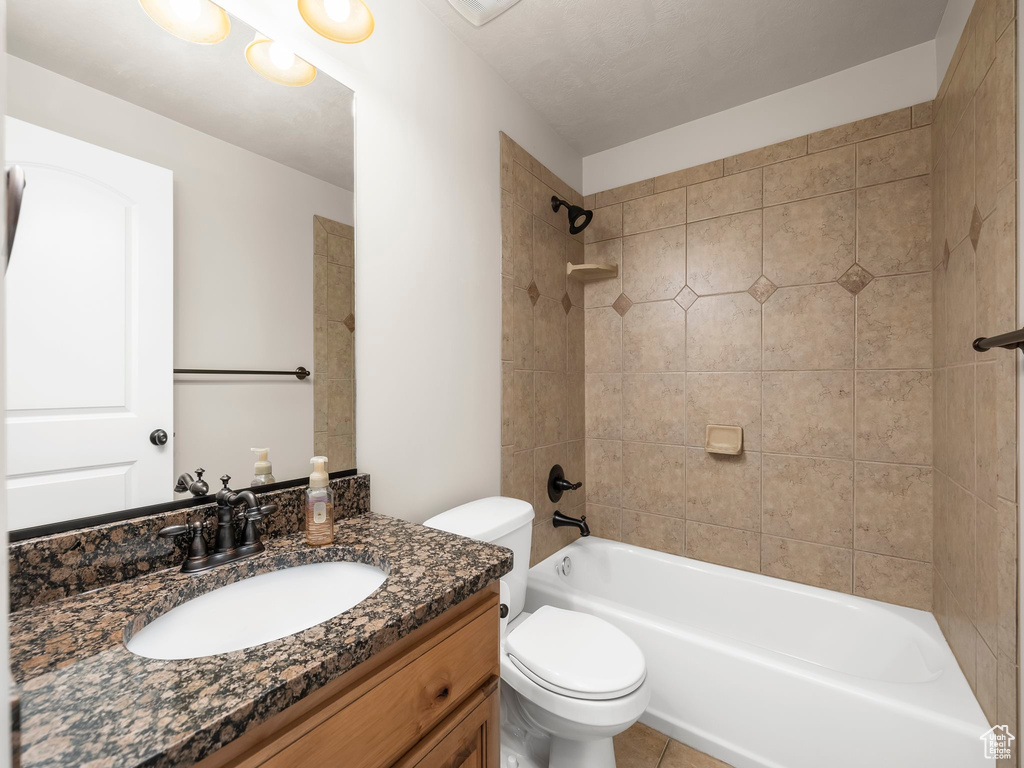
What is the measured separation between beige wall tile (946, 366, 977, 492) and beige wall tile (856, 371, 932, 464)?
0.72 feet

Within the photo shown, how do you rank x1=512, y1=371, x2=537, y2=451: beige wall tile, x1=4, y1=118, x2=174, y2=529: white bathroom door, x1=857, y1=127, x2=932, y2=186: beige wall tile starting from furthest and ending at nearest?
x1=512, y1=371, x2=537, y2=451: beige wall tile, x1=857, y1=127, x2=932, y2=186: beige wall tile, x1=4, y1=118, x2=174, y2=529: white bathroom door

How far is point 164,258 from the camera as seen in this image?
892mm

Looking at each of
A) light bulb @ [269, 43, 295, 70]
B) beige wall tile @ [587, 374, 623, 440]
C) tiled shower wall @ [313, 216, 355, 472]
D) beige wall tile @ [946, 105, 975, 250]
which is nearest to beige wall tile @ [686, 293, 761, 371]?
beige wall tile @ [587, 374, 623, 440]

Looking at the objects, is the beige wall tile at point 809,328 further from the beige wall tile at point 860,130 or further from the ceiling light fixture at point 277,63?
the ceiling light fixture at point 277,63

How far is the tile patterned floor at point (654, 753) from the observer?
58.6 inches

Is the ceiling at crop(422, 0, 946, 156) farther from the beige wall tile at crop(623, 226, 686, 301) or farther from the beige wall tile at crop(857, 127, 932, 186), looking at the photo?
the beige wall tile at crop(623, 226, 686, 301)

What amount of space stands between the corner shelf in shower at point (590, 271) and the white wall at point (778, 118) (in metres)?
0.48

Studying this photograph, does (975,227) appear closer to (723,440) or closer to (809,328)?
(809,328)

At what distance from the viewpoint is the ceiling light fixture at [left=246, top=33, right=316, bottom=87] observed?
106 cm

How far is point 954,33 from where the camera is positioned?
1.46m

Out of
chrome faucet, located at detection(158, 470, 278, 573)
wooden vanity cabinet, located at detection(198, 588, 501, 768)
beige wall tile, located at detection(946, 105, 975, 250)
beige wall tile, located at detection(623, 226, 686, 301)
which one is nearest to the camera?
wooden vanity cabinet, located at detection(198, 588, 501, 768)

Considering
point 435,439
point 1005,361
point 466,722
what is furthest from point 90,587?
point 1005,361

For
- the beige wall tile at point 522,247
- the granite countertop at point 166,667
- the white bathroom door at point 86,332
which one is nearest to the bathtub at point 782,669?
the granite countertop at point 166,667

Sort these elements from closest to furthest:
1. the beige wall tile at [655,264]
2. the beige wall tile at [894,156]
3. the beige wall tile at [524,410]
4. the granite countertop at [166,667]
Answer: the granite countertop at [166,667]
the beige wall tile at [894,156]
the beige wall tile at [524,410]
the beige wall tile at [655,264]
